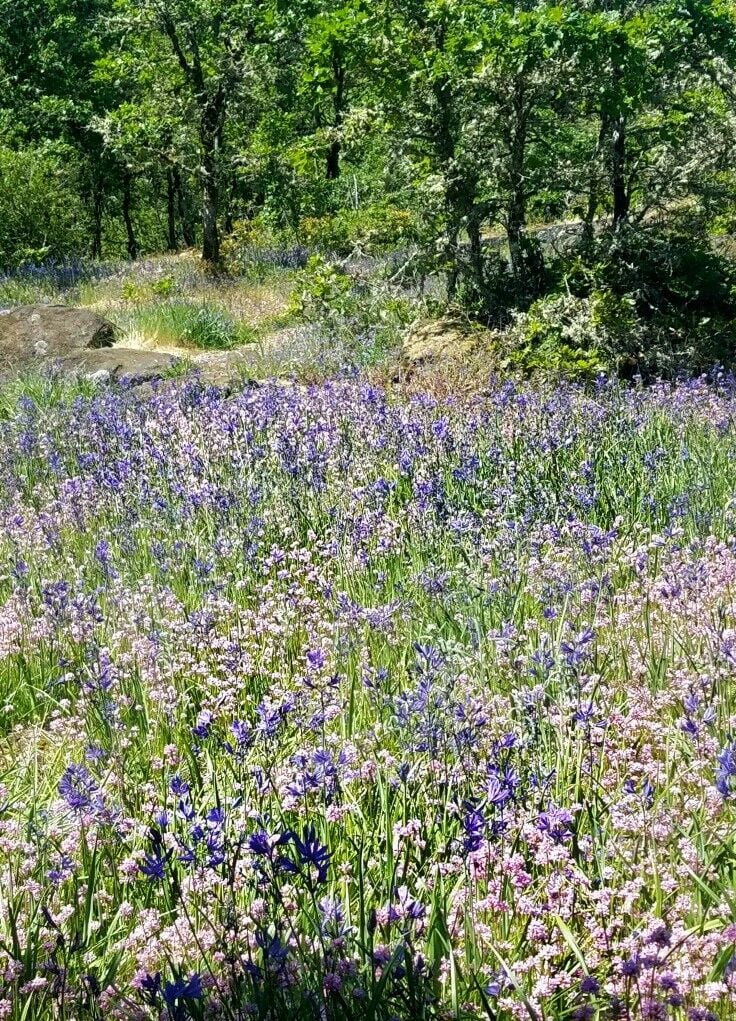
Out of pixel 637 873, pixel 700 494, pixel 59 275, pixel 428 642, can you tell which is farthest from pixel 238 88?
pixel 637 873

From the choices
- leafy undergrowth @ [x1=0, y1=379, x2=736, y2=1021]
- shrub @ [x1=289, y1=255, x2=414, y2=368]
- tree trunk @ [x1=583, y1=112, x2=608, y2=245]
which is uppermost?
tree trunk @ [x1=583, y1=112, x2=608, y2=245]

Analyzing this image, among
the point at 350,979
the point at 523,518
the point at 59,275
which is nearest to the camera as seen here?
the point at 350,979

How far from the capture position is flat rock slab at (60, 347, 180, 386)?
982 centimetres

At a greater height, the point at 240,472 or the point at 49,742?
the point at 240,472

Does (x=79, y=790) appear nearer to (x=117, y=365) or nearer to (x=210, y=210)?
(x=117, y=365)

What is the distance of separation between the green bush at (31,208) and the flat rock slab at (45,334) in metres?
8.95

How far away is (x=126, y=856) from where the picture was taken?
2.26 meters

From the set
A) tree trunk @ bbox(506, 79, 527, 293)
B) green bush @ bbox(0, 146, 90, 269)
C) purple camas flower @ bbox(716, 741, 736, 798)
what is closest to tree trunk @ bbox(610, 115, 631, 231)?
tree trunk @ bbox(506, 79, 527, 293)

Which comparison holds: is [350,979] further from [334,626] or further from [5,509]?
[5,509]

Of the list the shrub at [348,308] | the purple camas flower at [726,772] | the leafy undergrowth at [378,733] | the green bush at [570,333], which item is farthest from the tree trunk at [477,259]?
the purple camas flower at [726,772]

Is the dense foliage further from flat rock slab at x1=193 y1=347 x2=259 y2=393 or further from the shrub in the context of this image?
flat rock slab at x1=193 y1=347 x2=259 y2=393

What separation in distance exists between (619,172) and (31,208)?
15598 millimetres

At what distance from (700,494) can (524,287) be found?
18.6 ft

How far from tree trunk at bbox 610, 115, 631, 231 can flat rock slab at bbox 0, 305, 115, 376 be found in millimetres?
6216
